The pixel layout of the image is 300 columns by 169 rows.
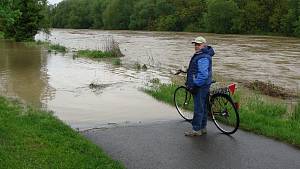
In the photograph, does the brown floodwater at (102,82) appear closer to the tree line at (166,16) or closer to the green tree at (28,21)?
the green tree at (28,21)

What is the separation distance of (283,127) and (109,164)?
166 inches

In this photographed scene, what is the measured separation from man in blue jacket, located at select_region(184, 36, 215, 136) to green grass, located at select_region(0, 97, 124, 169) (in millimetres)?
2156

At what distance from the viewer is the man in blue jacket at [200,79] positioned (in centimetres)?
844

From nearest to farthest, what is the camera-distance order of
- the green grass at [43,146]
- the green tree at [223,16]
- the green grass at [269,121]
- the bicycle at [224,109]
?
the green grass at [43,146] → the green grass at [269,121] → the bicycle at [224,109] → the green tree at [223,16]

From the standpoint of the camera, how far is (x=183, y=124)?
32.0 ft

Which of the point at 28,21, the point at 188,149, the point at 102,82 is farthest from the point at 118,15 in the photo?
the point at 188,149

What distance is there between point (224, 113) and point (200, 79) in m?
1.12

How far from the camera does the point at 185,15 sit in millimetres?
98000

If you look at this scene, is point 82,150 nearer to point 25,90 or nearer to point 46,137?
point 46,137

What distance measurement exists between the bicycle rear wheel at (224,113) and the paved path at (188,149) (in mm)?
155

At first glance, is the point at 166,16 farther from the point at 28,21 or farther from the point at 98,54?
the point at 98,54

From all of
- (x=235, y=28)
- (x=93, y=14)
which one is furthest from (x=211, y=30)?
(x=93, y=14)

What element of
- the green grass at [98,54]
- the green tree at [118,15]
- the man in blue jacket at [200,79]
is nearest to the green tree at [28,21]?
the green grass at [98,54]

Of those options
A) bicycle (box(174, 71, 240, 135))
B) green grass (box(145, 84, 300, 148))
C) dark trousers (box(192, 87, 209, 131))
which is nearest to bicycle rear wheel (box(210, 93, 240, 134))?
bicycle (box(174, 71, 240, 135))
